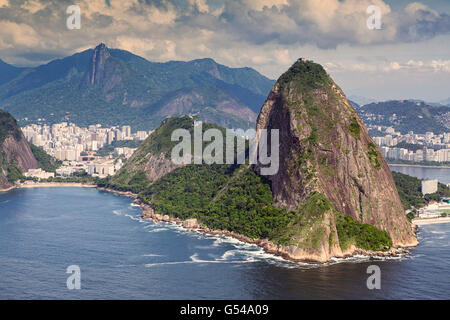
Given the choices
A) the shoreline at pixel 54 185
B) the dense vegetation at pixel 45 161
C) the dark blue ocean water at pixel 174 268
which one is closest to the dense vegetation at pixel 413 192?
the dark blue ocean water at pixel 174 268

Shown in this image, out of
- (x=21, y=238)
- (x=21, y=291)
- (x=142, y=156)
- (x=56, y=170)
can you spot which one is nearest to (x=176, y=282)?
(x=21, y=291)

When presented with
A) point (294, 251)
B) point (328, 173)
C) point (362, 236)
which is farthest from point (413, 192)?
point (294, 251)

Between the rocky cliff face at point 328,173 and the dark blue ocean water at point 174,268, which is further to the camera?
the rocky cliff face at point 328,173

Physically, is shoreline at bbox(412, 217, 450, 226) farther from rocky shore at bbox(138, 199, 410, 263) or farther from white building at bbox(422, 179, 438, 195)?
rocky shore at bbox(138, 199, 410, 263)

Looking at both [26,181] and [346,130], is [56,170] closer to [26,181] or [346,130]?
[26,181]

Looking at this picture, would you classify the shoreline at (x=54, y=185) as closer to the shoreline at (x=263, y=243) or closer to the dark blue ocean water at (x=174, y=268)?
the shoreline at (x=263, y=243)

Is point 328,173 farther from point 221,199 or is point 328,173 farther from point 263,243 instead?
point 221,199
